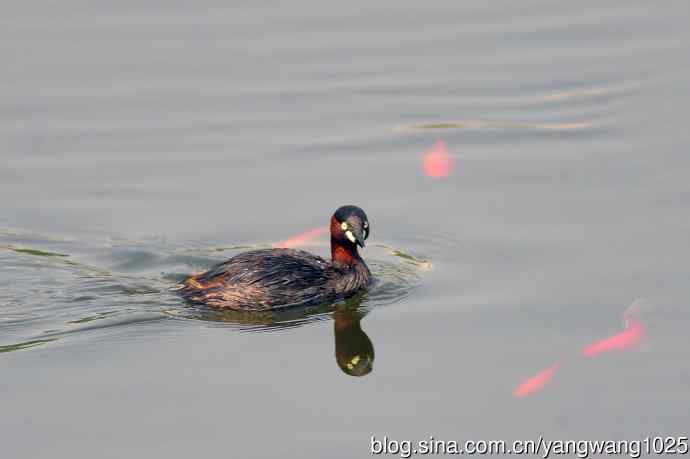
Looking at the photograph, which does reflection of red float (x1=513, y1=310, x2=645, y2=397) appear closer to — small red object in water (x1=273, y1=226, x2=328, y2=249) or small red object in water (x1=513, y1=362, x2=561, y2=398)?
small red object in water (x1=513, y1=362, x2=561, y2=398)

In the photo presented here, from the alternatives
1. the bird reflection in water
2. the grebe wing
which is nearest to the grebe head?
the grebe wing

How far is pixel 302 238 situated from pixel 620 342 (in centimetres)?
398

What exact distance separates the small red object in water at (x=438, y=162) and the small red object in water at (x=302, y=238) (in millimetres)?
1707

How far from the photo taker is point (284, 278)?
12.9m

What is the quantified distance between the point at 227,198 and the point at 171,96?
302 centimetres

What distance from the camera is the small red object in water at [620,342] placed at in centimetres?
1131

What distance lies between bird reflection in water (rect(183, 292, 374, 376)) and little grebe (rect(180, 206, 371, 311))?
0.10m

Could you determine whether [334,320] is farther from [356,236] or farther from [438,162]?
[438,162]

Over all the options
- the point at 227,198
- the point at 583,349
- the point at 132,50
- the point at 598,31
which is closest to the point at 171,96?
the point at 132,50

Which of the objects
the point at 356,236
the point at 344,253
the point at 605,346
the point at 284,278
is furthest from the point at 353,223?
the point at 605,346

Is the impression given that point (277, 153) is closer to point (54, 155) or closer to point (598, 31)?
point (54, 155)

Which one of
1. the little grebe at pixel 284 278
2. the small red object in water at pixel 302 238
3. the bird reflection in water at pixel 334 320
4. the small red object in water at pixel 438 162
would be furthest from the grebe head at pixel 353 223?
the small red object in water at pixel 438 162

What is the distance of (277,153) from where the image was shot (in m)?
15.6

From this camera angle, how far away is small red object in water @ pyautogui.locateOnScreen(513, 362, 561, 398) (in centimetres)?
1065
